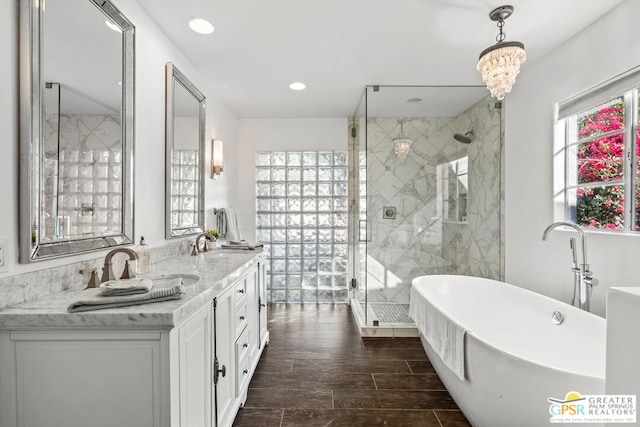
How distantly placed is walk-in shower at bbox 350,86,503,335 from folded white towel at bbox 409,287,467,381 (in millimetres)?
923

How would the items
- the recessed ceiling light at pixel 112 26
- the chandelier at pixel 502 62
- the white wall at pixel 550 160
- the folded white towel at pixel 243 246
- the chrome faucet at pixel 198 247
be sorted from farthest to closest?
the folded white towel at pixel 243 246, the chrome faucet at pixel 198 247, the white wall at pixel 550 160, the chandelier at pixel 502 62, the recessed ceiling light at pixel 112 26

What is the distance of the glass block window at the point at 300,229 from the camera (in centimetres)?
399

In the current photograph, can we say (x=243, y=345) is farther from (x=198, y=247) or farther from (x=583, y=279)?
(x=583, y=279)

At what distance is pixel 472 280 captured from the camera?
2.72 metres

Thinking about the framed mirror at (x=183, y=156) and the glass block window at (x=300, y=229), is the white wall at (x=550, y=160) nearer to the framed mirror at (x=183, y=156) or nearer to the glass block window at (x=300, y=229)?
the glass block window at (x=300, y=229)

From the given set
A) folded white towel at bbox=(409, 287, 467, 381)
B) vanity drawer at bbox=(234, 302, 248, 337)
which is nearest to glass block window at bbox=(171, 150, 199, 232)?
vanity drawer at bbox=(234, 302, 248, 337)

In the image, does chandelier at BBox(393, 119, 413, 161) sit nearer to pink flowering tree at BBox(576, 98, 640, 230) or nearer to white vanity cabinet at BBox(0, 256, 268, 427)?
pink flowering tree at BBox(576, 98, 640, 230)

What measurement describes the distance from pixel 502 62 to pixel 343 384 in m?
2.25

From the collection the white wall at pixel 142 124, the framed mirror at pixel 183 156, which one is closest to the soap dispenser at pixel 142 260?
the white wall at pixel 142 124

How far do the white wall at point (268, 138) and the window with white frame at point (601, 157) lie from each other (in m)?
2.31

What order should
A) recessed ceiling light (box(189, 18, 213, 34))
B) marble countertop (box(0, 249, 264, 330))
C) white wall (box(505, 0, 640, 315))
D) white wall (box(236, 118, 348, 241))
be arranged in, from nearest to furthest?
marble countertop (box(0, 249, 264, 330)) < white wall (box(505, 0, 640, 315)) < recessed ceiling light (box(189, 18, 213, 34)) < white wall (box(236, 118, 348, 241))

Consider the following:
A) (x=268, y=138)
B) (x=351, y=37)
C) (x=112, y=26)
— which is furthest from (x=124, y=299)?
(x=268, y=138)

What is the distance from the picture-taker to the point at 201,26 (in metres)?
1.99

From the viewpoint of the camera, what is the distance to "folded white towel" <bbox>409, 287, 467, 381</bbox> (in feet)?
5.68
